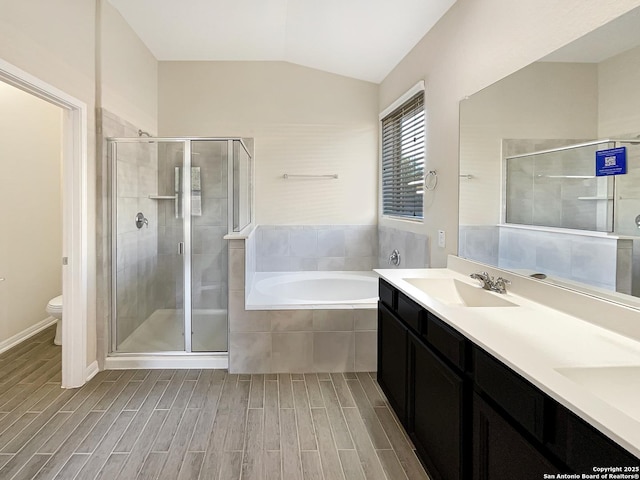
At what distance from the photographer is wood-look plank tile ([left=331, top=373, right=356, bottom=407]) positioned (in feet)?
8.79

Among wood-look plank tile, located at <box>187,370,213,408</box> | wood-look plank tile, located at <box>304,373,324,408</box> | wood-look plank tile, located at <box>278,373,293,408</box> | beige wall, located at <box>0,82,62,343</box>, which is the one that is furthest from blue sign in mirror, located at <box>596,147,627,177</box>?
beige wall, located at <box>0,82,62,343</box>

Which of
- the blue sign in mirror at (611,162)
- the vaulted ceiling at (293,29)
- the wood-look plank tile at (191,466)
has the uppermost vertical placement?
the vaulted ceiling at (293,29)

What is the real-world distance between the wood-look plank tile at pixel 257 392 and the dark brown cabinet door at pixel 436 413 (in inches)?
42.4

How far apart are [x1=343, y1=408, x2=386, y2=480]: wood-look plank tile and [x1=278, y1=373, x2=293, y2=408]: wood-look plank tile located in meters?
0.38

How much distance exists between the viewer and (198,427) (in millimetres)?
2373

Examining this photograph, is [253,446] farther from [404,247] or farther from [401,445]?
[404,247]

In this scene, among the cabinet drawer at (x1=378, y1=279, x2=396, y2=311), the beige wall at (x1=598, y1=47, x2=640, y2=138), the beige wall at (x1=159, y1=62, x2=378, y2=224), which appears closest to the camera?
the beige wall at (x1=598, y1=47, x2=640, y2=138)

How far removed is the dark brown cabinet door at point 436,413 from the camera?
151 cm

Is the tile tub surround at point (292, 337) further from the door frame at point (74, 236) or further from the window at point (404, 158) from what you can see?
the window at point (404, 158)

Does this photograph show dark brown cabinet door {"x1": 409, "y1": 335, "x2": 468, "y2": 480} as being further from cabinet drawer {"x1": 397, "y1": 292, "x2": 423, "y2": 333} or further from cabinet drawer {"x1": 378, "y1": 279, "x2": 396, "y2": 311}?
cabinet drawer {"x1": 378, "y1": 279, "x2": 396, "y2": 311}

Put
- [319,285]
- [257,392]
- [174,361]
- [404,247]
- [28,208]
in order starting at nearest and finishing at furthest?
1. [257,392]
2. [174,361]
3. [404,247]
4. [28,208]
5. [319,285]

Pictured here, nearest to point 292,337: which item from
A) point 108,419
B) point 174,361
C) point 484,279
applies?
point 174,361

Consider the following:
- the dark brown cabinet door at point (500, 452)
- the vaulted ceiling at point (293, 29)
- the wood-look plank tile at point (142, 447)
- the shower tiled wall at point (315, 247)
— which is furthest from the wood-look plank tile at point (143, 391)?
the vaulted ceiling at point (293, 29)

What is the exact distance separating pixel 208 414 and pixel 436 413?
1.46 m
